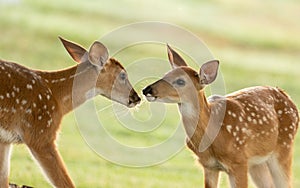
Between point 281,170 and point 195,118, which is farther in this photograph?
point 281,170

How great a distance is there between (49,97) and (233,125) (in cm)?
180

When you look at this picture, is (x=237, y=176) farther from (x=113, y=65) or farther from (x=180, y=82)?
(x=113, y=65)

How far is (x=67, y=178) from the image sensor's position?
1015 cm

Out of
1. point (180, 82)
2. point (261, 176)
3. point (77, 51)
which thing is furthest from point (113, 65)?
point (261, 176)

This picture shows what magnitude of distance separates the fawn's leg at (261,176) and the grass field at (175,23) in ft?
21.7

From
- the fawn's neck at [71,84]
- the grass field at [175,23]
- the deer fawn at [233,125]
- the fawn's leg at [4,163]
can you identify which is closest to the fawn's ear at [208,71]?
the deer fawn at [233,125]

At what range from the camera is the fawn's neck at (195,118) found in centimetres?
1020

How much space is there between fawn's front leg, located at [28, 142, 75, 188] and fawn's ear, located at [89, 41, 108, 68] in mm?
978

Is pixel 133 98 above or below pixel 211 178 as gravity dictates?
above

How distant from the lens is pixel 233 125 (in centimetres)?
1049

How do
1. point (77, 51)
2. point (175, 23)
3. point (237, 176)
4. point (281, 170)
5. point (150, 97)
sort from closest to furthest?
1. point (150, 97)
2. point (237, 176)
3. point (77, 51)
4. point (281, 170)
5. point (175, 23)

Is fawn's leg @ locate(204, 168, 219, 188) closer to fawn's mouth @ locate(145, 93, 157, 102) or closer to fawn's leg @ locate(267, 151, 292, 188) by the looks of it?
fawn's leg @ locate(267, 151, 292, 188)

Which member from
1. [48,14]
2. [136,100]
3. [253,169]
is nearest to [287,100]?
[253,169]

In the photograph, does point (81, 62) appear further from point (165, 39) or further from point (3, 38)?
point (165, 39)
